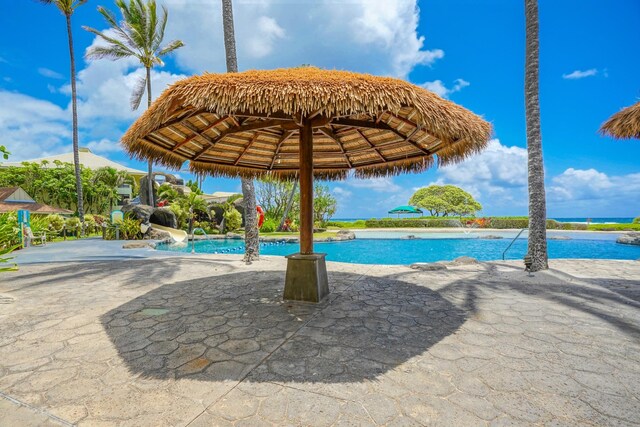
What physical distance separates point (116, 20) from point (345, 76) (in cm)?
2271

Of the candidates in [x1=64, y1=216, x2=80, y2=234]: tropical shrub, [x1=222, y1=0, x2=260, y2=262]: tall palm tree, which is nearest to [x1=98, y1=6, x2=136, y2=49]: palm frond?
[x1=64, y1=216, x2=80, y2=234]: tropical shrub

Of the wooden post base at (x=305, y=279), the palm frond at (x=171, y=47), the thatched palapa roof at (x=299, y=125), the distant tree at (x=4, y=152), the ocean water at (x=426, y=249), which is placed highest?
the palm frond at (x=171, y=47)

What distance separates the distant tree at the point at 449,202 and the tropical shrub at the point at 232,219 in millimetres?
26408

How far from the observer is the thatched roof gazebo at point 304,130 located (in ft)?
11.0

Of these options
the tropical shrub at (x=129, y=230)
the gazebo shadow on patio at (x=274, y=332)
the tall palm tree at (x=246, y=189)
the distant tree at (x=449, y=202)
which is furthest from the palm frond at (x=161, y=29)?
the distant tree at (x=449, y=202)

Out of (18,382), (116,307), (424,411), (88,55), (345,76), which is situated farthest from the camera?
(88,55)

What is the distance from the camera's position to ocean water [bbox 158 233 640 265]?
13828mm

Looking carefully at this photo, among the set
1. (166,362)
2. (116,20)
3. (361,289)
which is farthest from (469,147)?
(116,20)

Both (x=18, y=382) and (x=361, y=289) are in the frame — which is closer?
(x=18, y=382)

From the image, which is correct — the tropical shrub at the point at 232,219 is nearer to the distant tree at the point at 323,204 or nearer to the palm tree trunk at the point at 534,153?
the distant tree at the point at 323,204

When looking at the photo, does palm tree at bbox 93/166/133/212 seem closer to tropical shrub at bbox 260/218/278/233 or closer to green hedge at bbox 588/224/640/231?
tropical shrub at bbox 260/218/278/233

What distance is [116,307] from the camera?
4.34m

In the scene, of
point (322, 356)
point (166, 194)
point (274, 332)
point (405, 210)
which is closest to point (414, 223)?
point (405, 210)

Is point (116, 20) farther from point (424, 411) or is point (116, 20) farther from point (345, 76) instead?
point (424, 411)
